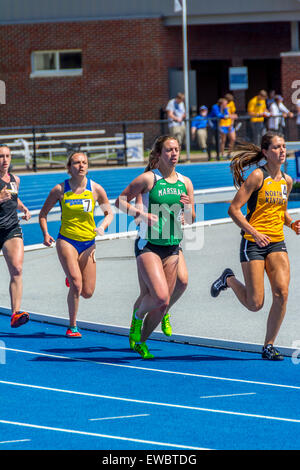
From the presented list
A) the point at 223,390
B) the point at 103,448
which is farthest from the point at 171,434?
the point at 223,390

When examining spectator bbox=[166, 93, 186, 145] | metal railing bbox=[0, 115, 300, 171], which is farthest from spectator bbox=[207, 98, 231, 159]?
spectator bbox=[166, 93, 186, 145]

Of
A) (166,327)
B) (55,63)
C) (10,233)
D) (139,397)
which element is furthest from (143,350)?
(55,63)

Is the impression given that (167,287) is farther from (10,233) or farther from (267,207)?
(10,233)

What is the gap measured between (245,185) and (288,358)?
5.24 feet

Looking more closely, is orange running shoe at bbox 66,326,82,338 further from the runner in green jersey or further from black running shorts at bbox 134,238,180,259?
black running shorts at bbox 134,238,180,259

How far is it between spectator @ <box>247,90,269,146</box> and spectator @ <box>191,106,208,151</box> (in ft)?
5.08

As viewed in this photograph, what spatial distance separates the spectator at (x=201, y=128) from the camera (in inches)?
1271

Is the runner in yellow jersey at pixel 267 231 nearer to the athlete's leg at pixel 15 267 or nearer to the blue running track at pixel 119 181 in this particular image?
the athlete's leg at pixel 15 267

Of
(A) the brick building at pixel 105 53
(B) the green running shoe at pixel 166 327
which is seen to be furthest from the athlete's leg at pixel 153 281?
(A) the brick building at pixel 105 53

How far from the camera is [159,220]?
8797mm

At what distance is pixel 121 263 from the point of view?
46.8 feet

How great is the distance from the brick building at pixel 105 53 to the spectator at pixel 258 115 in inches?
203

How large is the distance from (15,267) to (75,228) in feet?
2.72

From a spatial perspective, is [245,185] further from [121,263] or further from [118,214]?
[118,214]
